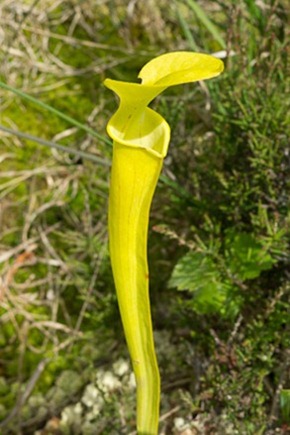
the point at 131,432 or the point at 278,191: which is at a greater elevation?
the point at 278,191

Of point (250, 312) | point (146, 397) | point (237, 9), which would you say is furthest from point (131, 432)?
point (237, 9)

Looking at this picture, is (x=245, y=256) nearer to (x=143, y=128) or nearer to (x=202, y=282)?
(x=202, y=282)

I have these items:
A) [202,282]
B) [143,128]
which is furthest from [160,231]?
[143,128]

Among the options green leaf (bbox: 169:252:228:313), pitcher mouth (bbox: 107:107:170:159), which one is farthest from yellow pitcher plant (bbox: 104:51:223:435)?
green leaf (bbox: 169:252:228:313)

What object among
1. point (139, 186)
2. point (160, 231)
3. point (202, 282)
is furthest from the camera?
point (202, 282)

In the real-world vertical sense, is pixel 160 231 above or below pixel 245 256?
above

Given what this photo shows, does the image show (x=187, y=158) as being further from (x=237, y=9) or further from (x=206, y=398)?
(x=206, y=398)

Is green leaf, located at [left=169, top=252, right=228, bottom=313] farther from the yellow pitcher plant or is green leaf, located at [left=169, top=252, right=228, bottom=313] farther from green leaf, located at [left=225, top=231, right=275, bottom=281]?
the yellow pitcher plant
